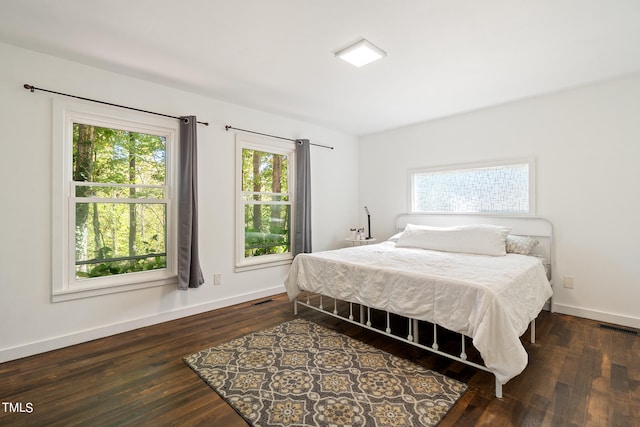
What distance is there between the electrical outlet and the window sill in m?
4.15

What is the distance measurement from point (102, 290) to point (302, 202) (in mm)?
2404

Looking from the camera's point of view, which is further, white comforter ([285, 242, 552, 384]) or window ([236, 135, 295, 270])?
window ([236, 135, 295, 270])

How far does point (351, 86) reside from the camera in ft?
10.3

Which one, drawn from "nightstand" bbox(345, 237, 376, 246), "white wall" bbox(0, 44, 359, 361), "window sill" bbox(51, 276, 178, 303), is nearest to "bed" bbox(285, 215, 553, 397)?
"nightstand" bbox(345, 237, 376, 246)

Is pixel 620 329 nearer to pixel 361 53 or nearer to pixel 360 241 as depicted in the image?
pixel 360 241

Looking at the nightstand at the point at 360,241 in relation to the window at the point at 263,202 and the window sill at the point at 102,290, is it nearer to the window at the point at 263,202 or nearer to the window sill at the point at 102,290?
the window at the point at 263,202

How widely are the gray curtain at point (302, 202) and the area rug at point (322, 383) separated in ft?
5.56

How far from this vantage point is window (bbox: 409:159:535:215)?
3.54 m

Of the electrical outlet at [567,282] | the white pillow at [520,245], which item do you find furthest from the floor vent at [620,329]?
the white pillow at [520,245]

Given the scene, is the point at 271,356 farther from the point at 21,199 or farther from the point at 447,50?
the point at 447,50

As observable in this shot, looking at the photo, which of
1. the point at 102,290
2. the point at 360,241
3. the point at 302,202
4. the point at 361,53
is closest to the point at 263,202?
the point at 302,202

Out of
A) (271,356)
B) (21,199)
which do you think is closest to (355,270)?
(271,356)

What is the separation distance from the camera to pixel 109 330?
2.75 m

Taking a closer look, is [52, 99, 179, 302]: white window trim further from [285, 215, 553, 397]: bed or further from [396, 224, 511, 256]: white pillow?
[396, 224, 511, 256]: white pillow
